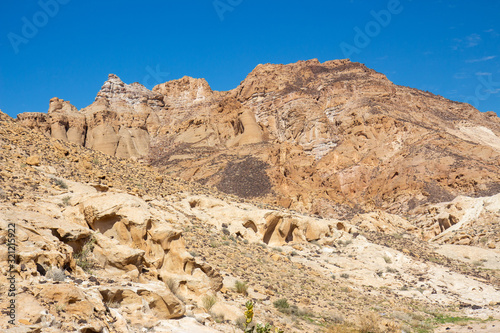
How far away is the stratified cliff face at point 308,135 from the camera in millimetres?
54438

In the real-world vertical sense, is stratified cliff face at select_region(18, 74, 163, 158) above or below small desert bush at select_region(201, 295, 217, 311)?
above

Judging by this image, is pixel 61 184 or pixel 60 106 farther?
pixel 60 106

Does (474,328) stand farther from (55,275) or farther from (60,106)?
(60,106)

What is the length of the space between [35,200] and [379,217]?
30620 millimetres

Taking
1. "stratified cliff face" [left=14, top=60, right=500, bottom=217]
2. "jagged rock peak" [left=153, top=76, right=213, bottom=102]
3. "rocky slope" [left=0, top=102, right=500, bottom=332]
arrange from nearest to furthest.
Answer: "rocky slope" [left=0, top=102, right=500, bottom=332] < "stratified cliff face" [left=14, top=60, right=500, bottom=217] < "jagged rock peak" [left=153, top=76, right=213, bottom=102]

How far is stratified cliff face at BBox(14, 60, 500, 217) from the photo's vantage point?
54.4m

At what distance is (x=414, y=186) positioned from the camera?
180 feet

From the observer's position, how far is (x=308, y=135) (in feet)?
257

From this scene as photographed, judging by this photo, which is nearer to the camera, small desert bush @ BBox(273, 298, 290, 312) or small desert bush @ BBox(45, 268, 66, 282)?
small desert bush @ BBox(45, 268, 66, 282)

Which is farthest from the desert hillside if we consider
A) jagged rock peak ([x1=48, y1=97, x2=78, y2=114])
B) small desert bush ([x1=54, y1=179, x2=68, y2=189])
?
jagged rock peak ([x1=48, y1=97, x2=78, y2=114])

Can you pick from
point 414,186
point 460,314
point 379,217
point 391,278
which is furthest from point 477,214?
point 460,314

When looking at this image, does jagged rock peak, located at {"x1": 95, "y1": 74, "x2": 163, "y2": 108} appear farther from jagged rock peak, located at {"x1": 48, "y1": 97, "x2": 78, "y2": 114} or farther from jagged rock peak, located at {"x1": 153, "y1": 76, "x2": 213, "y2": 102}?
jagged rock peak, located at {"x1": 48, "y1": 97, "x2": 78, "y2": 114}

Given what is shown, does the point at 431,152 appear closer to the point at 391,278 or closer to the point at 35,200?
the point at 391,278

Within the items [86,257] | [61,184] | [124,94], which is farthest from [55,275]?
[124,94]
